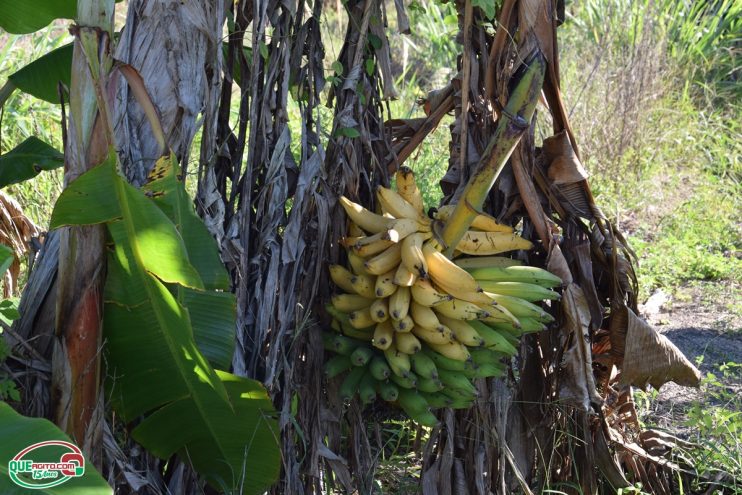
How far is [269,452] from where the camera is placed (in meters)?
1.84

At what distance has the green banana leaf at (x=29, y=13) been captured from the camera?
1.62 m

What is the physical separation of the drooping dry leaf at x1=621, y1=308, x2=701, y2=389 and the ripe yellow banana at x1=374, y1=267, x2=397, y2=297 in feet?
2.41

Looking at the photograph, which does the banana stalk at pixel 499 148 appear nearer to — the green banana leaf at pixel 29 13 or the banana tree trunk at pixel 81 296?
the banana tree trunk at pixel 81 296

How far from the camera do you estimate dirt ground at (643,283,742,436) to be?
9.77 feet

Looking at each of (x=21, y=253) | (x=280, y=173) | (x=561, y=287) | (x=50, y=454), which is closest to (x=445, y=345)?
(x=561, y=287)

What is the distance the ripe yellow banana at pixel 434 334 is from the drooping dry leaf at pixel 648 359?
23.7 inches

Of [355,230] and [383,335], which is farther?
[355,230]

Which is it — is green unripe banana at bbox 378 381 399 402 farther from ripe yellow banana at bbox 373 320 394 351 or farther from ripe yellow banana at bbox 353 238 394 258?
ripe yellow banana at bbox 353 238 394 258

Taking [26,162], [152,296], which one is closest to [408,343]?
[152,296]

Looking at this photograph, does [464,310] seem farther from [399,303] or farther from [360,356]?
[360,356]

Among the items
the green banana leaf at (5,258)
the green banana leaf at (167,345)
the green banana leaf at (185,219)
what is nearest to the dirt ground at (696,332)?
the green banana leaf at (167,345)

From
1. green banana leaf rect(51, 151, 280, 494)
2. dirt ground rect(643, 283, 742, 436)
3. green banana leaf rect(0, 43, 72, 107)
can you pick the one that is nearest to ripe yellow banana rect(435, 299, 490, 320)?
green banana leaf rect(51, 151, 280, 494)

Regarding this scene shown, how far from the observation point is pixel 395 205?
195 centimetres

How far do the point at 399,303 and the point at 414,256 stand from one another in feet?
0.38
